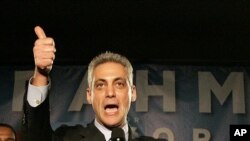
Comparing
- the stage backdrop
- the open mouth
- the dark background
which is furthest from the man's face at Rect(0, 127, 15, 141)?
the open mouth

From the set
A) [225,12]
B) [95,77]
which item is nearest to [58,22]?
[225,12]

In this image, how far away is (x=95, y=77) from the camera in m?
1.56

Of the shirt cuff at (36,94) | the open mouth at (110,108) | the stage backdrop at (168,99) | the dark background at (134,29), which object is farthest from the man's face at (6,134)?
the shirt cuff at (36,94)

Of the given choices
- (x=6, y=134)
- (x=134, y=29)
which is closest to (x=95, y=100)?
(x=6, y=134)

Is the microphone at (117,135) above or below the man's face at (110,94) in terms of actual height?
below

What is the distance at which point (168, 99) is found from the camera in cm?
306

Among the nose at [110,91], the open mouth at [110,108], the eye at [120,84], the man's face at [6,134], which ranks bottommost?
the man's face at [6,134]

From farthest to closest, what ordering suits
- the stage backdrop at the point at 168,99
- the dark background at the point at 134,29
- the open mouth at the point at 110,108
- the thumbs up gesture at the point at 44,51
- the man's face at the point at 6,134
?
the stage backdrop at the point at 168,99 < the dark background at the point at 134,29 < the man's face at the point at 6,134 < the open mouth at the point at 110,108 < the thumbs up gesture at the point at 44,51

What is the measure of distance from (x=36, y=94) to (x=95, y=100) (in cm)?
30

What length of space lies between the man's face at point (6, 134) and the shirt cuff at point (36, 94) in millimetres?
1360

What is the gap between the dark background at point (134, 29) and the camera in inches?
106

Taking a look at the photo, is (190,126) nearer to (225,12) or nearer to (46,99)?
→ (225,12)

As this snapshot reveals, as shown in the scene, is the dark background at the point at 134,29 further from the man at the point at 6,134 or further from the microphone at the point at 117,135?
the microphone at the point at 117,135

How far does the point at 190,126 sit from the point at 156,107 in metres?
0.25
